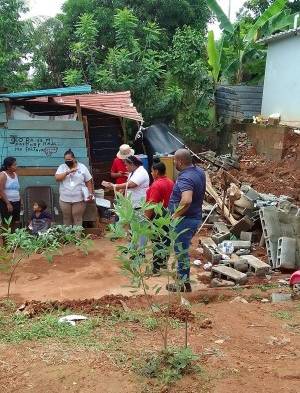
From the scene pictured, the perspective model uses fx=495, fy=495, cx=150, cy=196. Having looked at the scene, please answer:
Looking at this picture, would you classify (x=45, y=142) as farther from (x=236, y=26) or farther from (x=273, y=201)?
(x=236, y=26)

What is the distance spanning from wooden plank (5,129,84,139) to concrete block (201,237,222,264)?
3.12 m

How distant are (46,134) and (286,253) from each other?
15.9 ft

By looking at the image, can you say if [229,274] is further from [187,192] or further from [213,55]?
[213,55]

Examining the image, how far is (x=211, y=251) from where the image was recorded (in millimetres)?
7910

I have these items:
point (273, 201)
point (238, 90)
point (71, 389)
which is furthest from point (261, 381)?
point (238, 90)

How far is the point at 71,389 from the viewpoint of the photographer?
10.2 ft

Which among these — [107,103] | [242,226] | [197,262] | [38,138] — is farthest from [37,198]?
[242,226]

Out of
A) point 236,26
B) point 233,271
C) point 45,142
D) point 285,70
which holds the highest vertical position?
point 236,26

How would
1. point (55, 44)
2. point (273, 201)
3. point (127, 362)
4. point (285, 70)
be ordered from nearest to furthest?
point (127, 362)
point (273, 201)
point (285, 70)
point (55, 44)

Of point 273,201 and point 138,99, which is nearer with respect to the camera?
point 273,201

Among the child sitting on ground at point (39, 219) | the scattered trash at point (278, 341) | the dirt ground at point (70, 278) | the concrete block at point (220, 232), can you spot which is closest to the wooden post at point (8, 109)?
the child sitting on ground at point (39, 219)

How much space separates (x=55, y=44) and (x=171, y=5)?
418cm

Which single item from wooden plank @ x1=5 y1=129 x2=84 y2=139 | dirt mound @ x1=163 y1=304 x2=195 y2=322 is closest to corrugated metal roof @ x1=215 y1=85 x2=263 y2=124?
wooden plank @ x1=5 y1=129 x2=84 y2=139

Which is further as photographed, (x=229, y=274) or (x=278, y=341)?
(x=229, y=274)
